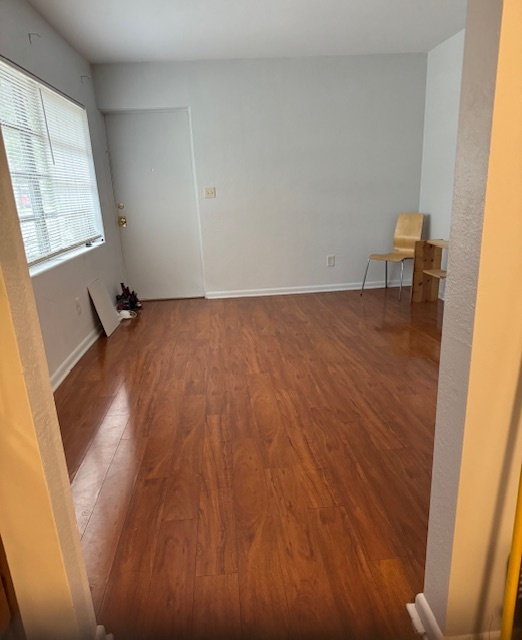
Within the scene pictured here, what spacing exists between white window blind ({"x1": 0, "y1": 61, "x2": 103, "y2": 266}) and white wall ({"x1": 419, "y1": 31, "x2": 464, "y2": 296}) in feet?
11.0

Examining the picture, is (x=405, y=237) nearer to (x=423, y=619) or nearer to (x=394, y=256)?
(x=394, y=256)

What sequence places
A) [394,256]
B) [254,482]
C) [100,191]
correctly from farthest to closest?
1. [394,256]
2. [100,191]
3. [254,482]

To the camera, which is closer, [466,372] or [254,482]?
[466,372]

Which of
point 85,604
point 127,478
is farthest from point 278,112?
point 85,604

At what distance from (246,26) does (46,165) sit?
1.89m

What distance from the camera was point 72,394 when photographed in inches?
108

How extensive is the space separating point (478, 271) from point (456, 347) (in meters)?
0.19

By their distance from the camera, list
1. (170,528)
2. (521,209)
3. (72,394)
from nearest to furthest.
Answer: (521,209), (170,528), (72,394)

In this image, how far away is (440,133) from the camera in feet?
14.3

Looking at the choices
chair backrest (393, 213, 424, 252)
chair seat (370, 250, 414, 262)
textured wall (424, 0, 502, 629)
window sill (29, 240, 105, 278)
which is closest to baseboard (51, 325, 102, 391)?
window sill (29, 240, 105, 278)

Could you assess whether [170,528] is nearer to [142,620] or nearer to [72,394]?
[142,620]

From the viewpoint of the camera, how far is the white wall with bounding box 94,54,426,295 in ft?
14.3

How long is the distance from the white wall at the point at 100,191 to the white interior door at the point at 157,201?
0.74ft

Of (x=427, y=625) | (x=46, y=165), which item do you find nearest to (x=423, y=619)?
(x=427, y=625)
